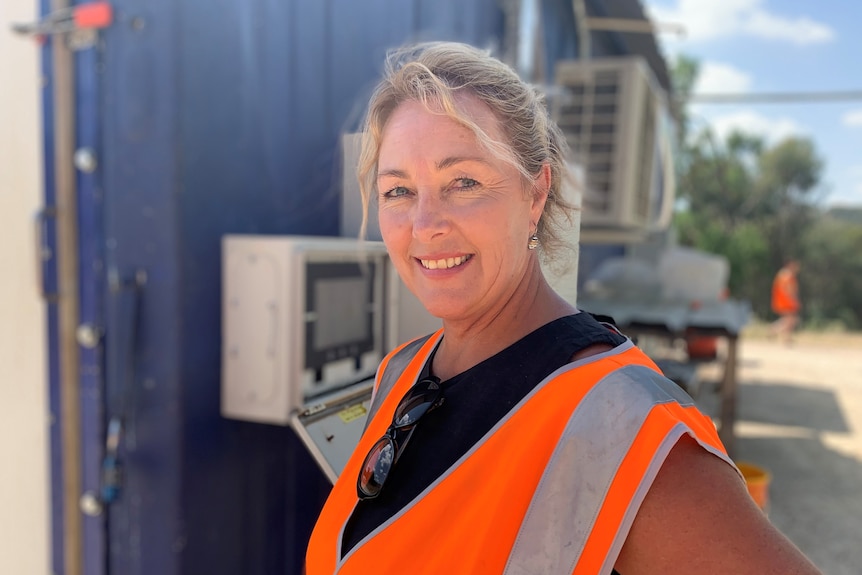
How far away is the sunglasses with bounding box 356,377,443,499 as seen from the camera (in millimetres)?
1015

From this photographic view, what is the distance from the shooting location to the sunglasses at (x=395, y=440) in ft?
3.33

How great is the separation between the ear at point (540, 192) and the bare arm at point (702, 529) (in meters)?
0.45

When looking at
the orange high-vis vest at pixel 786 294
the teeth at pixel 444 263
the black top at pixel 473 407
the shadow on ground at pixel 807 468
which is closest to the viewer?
the black top at pixel 473 407

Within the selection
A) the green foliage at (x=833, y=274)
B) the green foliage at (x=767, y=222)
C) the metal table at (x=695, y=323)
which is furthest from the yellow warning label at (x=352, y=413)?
the green foliage at (x=833, y=274)

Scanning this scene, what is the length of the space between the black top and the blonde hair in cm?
22

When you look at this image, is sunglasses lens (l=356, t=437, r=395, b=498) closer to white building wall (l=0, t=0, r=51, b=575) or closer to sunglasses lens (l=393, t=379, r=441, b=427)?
sunglasses lens (l=393, t=379, r=441, b=427)

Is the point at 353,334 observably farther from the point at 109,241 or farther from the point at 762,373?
the point at 762,373

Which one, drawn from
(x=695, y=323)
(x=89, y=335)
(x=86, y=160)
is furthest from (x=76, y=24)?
(x=695, y=323)

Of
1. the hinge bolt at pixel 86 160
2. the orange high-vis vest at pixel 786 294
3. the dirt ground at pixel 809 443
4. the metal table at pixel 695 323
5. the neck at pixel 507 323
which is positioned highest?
the hinge bolt at pixel 86 160

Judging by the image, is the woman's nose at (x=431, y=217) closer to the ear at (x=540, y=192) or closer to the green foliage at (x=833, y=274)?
the ear at (x=540, y=192)

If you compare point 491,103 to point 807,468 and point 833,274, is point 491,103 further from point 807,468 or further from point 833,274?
point 833,274

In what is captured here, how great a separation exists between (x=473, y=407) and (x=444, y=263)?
0.77 feet

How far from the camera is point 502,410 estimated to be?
953mm

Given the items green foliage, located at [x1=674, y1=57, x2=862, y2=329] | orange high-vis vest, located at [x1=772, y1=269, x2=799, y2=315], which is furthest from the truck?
green foliage, located at [x1=674, y1=57, x2=862, y2=329]
